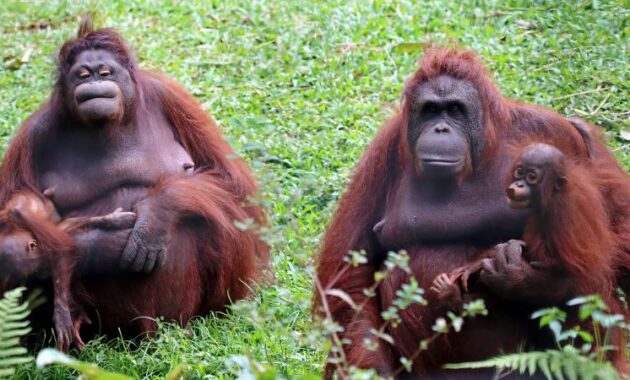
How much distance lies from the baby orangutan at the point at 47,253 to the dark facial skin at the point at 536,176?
5.91 ft

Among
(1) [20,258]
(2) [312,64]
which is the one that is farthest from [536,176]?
(2) [312,64]

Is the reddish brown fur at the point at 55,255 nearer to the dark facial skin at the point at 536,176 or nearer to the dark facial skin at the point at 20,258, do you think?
the dark facial skin at the point at 20,258

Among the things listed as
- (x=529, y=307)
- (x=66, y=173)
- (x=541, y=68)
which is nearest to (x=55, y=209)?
(x=66, y=173)

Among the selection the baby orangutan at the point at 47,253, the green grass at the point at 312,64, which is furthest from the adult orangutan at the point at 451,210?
the baby orangutan at the point at 47,253

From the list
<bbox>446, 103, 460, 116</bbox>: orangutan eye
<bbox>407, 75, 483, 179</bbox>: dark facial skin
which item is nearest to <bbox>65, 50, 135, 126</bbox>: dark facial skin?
<bbox>407, 75, 483, 179</bbox>: dark facial skin

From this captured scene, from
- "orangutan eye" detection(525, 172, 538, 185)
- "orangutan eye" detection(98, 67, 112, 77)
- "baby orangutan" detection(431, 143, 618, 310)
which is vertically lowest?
"baby orangutan" detection(431, 143, 618, 310)

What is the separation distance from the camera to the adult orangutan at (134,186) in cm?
461

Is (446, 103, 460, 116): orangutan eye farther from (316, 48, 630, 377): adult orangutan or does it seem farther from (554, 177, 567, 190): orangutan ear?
(554, 177, 567, 190): orangutan ear

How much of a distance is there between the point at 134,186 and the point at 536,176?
199 centimetres

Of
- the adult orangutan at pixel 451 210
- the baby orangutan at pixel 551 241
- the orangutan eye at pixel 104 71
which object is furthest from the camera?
the orangutan eye at pixel 104 71

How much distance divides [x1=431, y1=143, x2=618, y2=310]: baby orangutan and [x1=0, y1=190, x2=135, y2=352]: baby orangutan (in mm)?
1700

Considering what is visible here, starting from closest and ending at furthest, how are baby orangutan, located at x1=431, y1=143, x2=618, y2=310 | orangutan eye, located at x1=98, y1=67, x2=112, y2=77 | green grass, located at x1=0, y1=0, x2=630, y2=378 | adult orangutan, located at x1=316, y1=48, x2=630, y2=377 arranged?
1. baby orangutan, located at x1=431, y1=143, x2=618, y2=310
2. adult orangutan, located at x1=316, y1=48, x2=630, y2=377
3. orangutan eye, located at x1=98, y1=67, x2=112, y2=77
4. green grass, located at x1=0, y1=0, x2=630, y2=378

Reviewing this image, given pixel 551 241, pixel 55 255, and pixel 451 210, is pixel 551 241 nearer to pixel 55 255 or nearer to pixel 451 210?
pixel 451 210

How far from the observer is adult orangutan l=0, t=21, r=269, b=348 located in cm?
461
